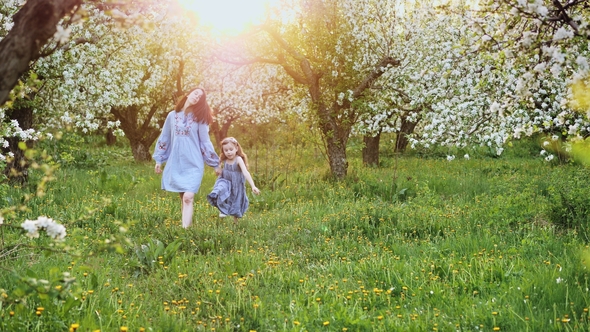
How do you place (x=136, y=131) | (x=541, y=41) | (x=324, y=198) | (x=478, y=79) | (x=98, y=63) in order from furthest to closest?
(x=136, y=131) < (x=98, y=63) < (x=324, y=198) < (x=478, y=79) < (x=541, y=41)

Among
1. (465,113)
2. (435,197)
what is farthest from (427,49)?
(435,197)

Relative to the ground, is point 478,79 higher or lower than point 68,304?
higher

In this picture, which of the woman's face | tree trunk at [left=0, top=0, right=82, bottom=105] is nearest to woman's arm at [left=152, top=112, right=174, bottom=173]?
the woman's face

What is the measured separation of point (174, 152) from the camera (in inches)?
310

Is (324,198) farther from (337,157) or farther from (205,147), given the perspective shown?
(205,147)

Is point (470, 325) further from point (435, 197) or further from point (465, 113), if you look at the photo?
point (465, 113)

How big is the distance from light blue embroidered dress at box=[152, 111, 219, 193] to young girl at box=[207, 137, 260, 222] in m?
0.28

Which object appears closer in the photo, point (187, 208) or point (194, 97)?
point (187, 208)

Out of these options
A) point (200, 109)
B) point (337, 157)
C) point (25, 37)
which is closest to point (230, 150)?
point (200, 109)

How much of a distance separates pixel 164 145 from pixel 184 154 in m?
0.47

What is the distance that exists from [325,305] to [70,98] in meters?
8.13

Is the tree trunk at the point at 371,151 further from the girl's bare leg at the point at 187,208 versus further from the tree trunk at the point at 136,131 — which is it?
the girl's bare leg at the point at 187,208

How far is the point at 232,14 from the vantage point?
1073 cm

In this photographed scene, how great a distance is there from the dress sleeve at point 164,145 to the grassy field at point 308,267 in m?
0.89
